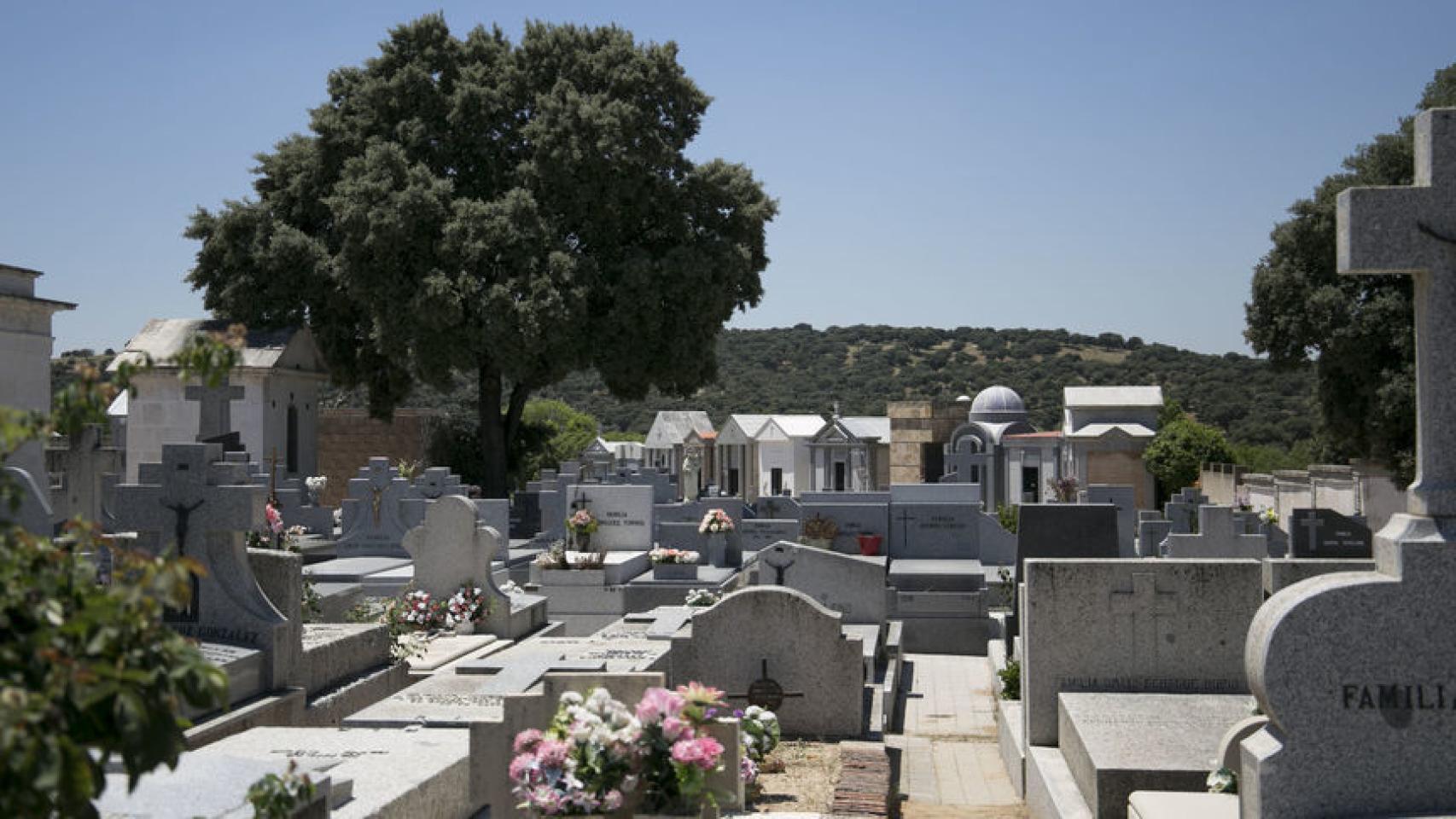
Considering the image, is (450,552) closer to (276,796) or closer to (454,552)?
(454,552)

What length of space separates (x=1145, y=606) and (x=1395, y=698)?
351 centimetres

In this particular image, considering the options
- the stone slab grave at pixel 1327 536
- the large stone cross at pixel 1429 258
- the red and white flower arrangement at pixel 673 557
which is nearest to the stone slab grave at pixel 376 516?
the red and white flower arrangement at pixel 673 557

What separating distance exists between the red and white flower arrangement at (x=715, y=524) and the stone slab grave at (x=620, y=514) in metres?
1.16

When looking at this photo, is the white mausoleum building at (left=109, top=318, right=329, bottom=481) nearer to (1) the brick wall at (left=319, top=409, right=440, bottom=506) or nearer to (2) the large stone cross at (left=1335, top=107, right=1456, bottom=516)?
(1) the brick wall at (left=319, top=409, right=440, bottom=506)

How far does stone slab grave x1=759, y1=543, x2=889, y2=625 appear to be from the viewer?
14500 mm

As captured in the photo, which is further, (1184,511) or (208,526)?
(1184,511)

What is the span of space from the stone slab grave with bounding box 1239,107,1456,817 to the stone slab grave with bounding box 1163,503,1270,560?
12521 millimetres

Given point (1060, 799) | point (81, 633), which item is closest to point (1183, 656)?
point (1060, 799)

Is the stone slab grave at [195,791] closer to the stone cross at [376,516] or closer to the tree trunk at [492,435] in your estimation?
the stone cross at [376,516]

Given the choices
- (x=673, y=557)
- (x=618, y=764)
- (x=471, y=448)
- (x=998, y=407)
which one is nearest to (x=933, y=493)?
(x=673, y=557)

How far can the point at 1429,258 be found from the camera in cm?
514

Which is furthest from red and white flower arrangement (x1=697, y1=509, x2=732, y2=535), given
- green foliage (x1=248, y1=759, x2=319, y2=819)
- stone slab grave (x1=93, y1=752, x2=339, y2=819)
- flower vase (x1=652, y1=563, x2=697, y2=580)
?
green foliage (x1=248, y1=759, x2=319, y2=819)

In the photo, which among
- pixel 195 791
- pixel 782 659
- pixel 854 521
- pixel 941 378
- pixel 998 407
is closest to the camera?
pixel 195 791

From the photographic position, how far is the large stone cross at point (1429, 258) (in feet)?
16.6
